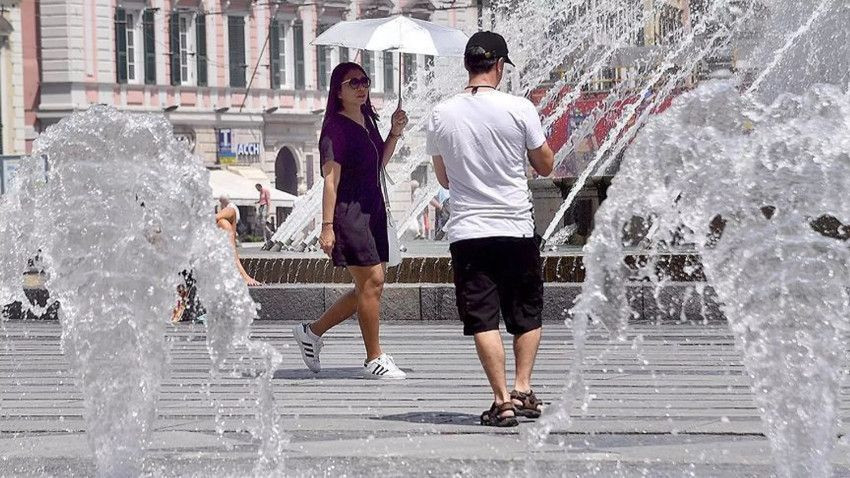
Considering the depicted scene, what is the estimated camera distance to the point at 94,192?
8.61 m

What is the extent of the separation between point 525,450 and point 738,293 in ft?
2.94

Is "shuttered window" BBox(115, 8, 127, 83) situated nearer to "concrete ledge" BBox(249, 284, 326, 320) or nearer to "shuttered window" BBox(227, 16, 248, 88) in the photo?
"shuttered window" BBox(227, 16, 248, 88)

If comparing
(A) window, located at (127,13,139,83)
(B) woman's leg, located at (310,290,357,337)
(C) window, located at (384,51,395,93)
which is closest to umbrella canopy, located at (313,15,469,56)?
(B) woman's leg, located at (310,290,357,337)

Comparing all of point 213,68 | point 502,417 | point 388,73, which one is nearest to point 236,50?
point 213,68

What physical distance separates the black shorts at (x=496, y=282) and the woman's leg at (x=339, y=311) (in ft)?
6.70

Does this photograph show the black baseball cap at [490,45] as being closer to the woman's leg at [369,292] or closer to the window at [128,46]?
the woman's leg at [369,292]

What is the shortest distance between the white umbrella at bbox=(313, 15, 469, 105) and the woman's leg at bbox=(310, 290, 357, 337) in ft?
5.21

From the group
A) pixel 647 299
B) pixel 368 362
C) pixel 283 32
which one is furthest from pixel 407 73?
pixel 368 362

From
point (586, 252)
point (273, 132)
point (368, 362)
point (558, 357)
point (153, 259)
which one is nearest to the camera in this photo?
point (586, 252)

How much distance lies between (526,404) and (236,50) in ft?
190

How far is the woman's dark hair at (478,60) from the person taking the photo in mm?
8609

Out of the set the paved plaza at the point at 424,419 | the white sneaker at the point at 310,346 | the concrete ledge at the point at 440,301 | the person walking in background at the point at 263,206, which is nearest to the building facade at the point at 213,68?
the person walking in background at the point at 263,206

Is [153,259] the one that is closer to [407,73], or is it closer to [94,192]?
[94,192]

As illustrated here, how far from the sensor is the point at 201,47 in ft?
212
